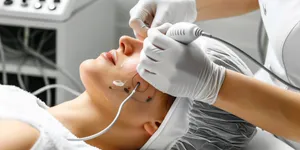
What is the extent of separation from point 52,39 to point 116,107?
46.6 inches

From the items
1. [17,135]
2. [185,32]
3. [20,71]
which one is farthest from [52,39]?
[185,32]

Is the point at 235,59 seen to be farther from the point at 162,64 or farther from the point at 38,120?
the point at 38,120

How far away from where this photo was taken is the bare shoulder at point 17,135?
4.17 ft

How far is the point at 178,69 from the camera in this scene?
121cm

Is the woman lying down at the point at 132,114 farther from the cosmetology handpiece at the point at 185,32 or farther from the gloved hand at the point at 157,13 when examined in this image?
the cosmetology handpiece at the point at 185,32

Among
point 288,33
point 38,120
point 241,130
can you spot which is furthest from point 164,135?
point 288,33

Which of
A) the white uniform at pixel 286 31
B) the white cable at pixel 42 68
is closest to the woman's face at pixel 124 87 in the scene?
the white uniform at pixel 286 31

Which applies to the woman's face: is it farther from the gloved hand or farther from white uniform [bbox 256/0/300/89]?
white uniform [bbox 256/0/300/89]

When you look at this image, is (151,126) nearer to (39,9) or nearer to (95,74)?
(95,74)

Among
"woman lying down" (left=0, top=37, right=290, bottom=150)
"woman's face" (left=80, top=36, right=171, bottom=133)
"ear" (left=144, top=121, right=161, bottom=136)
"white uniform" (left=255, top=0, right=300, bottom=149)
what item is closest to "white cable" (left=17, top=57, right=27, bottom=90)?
"woman lying down" (left=0, top=37, right=290, bottom=150)

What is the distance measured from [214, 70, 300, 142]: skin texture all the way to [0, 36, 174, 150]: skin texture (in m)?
0.27

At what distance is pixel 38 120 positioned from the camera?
1386 mm

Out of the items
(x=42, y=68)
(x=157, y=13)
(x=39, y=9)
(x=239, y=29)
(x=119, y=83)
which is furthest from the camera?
(x=239, y=29)

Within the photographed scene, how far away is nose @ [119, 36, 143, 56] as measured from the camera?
4.95 feet
